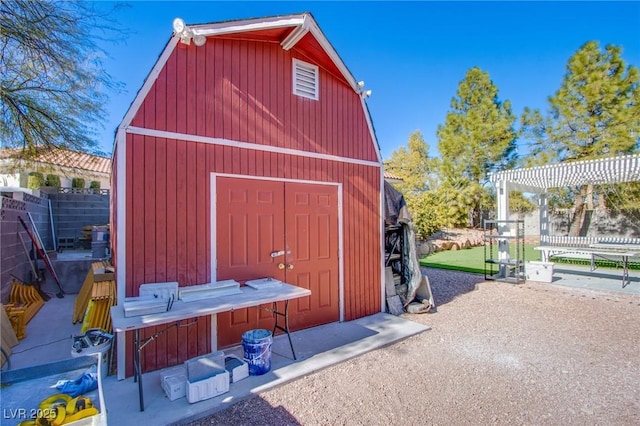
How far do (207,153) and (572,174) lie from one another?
881cm

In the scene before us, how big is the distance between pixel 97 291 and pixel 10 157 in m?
4.88

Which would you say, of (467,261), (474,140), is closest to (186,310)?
(467,261)

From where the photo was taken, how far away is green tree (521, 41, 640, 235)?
10.9 metres

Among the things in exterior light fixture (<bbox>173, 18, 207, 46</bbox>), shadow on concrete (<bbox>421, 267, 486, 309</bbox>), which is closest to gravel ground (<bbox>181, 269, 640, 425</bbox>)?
shadow on concrete (<bbox>421, 267, 486, 309</bbox>)

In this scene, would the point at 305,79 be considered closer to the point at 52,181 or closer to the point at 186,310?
the point at 186,310

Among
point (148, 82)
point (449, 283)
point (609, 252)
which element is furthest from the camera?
point (449, 283)

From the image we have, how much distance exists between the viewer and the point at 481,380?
9.85 ft

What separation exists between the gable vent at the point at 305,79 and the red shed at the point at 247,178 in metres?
0.02

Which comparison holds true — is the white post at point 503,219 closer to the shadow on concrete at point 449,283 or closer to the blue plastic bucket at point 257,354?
the shadow on concrete at point 449,283

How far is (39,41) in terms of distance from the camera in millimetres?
4887

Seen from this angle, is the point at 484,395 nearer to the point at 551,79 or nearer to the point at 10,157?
the point at 10,157

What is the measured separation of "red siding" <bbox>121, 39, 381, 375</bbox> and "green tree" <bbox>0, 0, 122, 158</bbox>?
3155mm

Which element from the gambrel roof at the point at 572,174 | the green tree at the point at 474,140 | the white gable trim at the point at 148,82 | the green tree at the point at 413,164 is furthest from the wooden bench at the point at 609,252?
the green tree at the point at 413,164

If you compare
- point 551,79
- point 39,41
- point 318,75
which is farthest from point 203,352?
point 551,79
